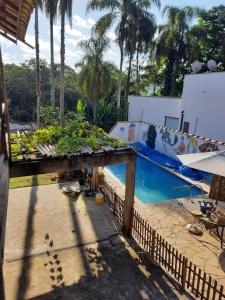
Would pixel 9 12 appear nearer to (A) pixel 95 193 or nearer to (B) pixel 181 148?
(A) pixel 95 193

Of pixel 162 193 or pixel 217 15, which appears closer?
pixel 162 193

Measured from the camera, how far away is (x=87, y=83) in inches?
974

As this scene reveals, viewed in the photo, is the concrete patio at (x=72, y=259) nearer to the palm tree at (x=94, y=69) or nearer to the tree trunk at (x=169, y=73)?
the palm tree at (x=94, y=69)

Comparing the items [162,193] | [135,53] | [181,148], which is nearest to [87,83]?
[135,53]

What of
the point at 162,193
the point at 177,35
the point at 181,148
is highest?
the point at 177,35

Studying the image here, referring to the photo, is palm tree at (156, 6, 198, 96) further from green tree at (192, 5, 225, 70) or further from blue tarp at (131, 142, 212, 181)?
blue tarp at (131, 142, 212, 181)

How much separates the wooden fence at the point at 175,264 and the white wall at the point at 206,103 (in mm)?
12373

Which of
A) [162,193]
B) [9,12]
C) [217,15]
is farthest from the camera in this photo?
[217,15]

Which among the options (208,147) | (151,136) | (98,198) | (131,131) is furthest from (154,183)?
(131,131)

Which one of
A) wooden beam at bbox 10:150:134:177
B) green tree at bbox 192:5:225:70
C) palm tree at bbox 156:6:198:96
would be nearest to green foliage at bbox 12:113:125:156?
wooden beam at bbox 10:150:134:177

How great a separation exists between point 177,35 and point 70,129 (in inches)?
978

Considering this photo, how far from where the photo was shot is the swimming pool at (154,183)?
570 inches

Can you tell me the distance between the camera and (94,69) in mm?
24281

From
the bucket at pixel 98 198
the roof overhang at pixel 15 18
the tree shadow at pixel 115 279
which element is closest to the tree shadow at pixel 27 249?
the tree shadow at pixel 115 279
